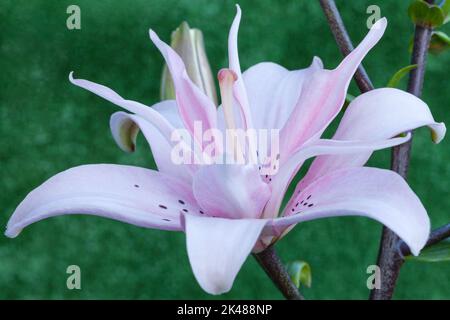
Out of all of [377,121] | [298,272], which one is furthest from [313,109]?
[298,272]

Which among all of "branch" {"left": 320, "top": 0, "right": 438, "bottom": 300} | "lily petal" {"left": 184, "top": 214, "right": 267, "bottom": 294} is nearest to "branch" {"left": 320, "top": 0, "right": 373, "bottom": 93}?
"branch" {"left": 320, "top": 0, "right": 438, "bottom": 300}

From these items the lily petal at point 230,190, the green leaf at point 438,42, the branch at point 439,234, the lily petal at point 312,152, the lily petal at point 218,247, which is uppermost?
the green leaf at point 438,42

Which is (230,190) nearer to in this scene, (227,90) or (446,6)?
(227,90)

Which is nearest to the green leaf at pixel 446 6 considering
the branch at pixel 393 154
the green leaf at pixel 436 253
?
the branch at pixel 393 154

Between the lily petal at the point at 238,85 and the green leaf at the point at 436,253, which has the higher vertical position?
the lily petal at the point at 238,85

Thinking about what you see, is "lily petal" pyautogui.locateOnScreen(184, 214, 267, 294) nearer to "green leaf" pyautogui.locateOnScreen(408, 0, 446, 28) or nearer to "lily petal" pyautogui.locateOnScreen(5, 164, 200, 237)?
"lily petal" pyautogui.locateOnScreen(5, 164, 200, 237)

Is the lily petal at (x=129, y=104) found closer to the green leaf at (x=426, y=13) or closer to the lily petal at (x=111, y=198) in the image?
the lily petal at (x=111, y=198)
